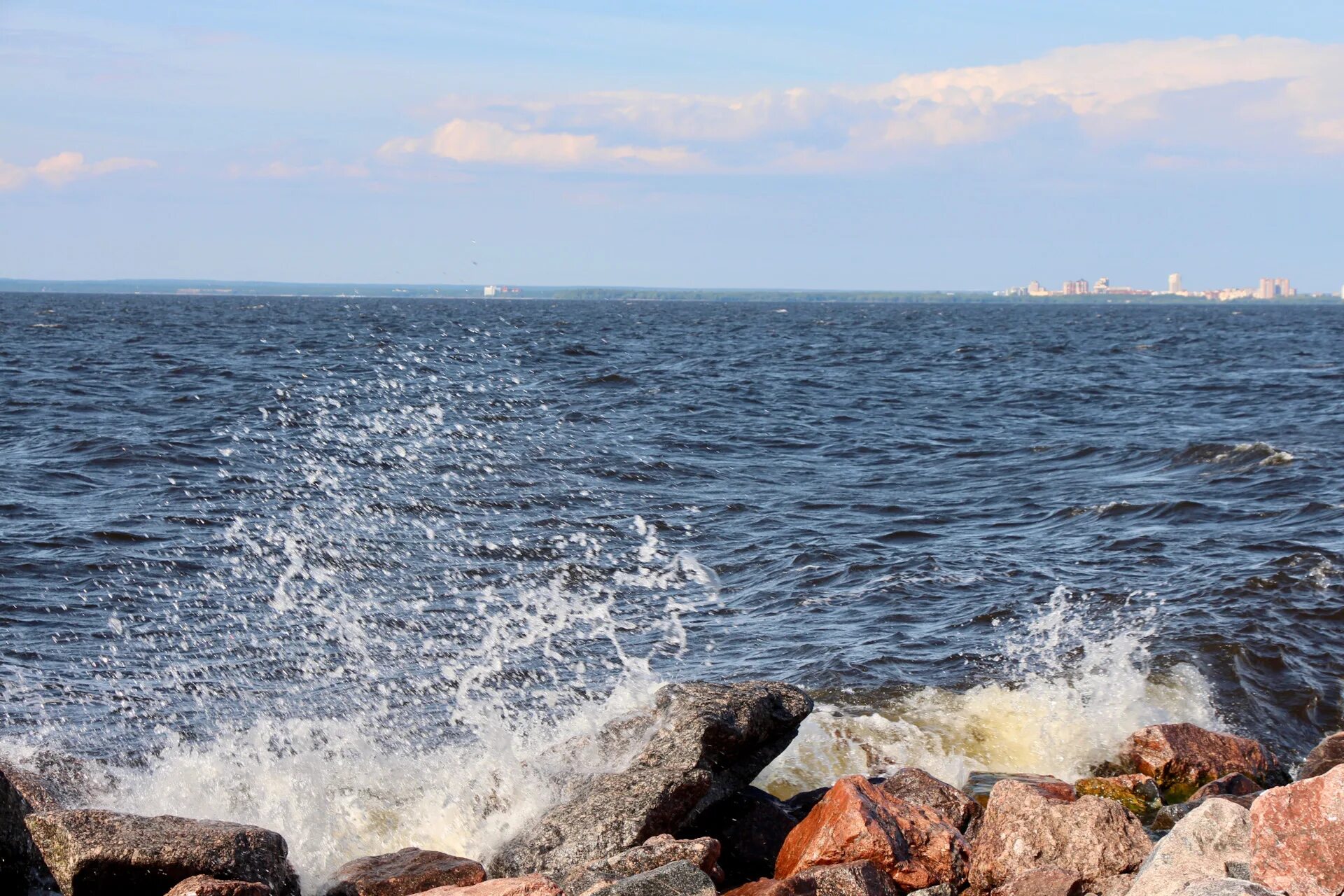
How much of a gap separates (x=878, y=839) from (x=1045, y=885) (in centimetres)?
81

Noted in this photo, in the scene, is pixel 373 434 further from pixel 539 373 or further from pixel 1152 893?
pixel 1152 893

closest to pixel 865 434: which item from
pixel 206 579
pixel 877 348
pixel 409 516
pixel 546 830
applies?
pixel 409 516

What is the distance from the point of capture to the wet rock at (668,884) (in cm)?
502

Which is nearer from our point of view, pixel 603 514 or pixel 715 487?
pixel 603 514

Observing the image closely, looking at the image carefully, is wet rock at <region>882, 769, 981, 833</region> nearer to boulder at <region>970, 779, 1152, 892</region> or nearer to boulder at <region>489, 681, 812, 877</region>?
boulder at <region>970, 779, 1152, 892</region>

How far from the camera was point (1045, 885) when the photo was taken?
5395 millimetres

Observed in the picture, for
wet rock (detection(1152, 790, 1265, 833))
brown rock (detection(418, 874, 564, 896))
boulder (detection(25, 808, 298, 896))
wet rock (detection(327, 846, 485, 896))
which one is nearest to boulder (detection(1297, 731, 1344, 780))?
wet rock (detection(1152, 790, 1265, 833))

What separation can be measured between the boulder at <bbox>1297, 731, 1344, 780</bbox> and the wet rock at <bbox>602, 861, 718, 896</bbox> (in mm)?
4170

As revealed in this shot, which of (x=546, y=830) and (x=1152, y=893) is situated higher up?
(x=1152, y=893)

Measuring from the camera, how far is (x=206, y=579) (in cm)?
1198

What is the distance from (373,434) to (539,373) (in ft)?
40.8

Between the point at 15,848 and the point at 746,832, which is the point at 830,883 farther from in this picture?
the point at 15,848

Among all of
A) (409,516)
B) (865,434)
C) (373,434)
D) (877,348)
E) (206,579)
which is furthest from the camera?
(877,348)

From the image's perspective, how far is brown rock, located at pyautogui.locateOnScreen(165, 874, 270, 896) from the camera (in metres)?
5.08
